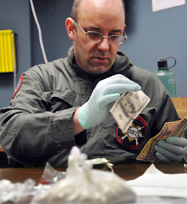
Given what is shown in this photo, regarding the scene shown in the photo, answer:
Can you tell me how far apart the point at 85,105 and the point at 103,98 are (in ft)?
0.39

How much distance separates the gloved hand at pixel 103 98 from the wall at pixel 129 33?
132 cm

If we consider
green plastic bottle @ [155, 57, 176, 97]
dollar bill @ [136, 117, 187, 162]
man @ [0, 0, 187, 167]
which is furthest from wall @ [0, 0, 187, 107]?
dollar bill @ [136, 117, 187, 162]

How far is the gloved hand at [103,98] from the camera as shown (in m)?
0.84

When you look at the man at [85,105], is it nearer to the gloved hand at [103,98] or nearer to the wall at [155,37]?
the gloved hand at [103,98]

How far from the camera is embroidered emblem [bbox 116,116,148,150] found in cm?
115

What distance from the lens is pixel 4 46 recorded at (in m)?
2.52

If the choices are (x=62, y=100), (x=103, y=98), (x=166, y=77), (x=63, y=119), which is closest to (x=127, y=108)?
(x=103, y=98)

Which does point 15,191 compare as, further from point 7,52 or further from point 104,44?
point 7,52

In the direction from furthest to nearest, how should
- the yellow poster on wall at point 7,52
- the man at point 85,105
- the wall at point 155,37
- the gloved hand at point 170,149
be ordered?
1. the yellow poster on wall at point 7,52
2. the wall at point 155,37
3. the gloved hand at point 170,149
4. the man at point 85,105

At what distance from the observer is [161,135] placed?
100 centimetres

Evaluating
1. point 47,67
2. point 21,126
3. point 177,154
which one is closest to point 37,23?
point 47,67

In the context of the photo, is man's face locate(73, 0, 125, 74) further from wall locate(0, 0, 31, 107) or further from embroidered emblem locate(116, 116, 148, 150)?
wall locate(0, 0, 31, 107)

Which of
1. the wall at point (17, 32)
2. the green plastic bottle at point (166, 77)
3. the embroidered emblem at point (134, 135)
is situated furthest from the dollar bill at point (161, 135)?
the wall at point (17, 32)

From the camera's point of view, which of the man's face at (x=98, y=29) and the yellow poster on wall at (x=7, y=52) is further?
the yellow poster on wall at (x=7, y=52)
